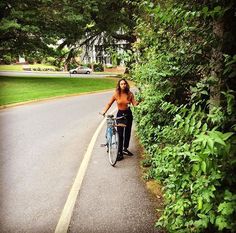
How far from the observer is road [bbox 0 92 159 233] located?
5.24 m

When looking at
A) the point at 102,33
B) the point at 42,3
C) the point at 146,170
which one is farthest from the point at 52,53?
the point at 146,170

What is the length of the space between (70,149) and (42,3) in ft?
72.8

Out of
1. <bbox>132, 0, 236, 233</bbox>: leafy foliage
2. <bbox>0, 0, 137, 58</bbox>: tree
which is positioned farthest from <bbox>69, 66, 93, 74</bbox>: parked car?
<bbox>132, 0, 236, 233</bbox>: leafy foliage

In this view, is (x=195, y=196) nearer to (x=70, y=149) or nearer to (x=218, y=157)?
(x=218, y=157)

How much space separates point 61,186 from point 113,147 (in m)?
2.08

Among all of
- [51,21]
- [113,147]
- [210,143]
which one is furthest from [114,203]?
[51,21]

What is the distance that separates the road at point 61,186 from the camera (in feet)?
17.2

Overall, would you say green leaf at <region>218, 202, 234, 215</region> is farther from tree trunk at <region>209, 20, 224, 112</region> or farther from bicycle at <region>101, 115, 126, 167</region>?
bicycle at <region>101, 115, 126, 167</region>

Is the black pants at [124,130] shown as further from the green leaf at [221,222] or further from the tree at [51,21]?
the tree at [51,21]

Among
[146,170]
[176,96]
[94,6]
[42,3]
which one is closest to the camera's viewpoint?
[176,96]

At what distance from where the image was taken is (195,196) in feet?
11.8

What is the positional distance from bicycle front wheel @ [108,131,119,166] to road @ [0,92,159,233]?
6.8 inches

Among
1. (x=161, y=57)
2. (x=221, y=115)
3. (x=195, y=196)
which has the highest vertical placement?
(x=161, y=57)

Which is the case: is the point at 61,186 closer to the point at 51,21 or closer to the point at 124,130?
the point at 124,130
